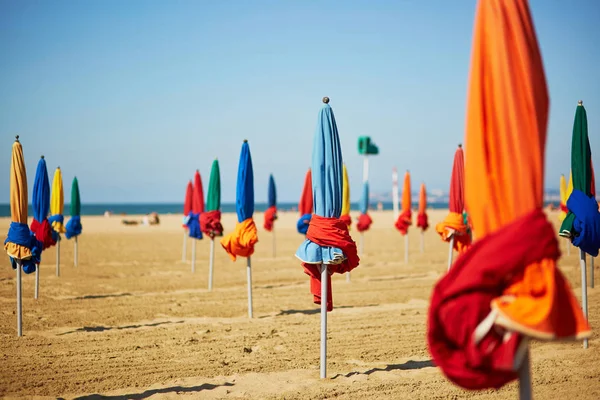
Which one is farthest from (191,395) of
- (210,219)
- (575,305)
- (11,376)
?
(210,219)

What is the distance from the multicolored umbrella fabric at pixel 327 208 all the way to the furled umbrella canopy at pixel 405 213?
504 inches

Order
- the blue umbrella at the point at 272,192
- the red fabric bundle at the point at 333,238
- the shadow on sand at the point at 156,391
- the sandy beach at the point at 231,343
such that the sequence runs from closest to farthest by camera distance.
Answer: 1. the shadow on sand at the point at 156,391
2. the sandy beach at the point at 231,343
3. the red fabric bundle at the point at 333,238
4. the blue umbrella at the point at 272,192

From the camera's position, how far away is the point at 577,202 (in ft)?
23.4

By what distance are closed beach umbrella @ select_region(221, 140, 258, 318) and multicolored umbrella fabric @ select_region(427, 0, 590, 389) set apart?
6940mm

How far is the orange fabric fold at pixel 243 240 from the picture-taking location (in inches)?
392

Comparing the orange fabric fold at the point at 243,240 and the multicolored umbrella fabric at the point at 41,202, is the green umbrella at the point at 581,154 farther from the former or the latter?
the multicolored umbrella fabric at the point at 41,202

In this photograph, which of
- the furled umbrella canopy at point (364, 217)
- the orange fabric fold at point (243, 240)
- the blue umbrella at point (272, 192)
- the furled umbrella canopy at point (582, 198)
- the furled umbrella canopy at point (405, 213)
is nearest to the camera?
the furled umbrella canopy at point (582, 198)

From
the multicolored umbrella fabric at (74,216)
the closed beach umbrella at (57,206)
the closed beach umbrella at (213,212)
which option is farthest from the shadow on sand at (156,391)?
the multicolored umbrella fabric at (74,216)

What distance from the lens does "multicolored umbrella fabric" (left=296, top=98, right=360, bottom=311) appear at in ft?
21.2

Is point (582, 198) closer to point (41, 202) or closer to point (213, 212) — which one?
point (213, 212)

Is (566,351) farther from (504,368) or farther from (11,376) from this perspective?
(11,376)

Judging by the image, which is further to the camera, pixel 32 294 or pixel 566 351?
pixel 32 294

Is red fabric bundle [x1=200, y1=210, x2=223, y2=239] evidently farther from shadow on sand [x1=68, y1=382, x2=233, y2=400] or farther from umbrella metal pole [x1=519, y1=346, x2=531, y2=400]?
umbrella metal pole [x1=519, y1=346, x2=531, y2=400]

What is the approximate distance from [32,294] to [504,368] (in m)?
12.7
